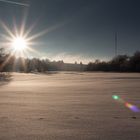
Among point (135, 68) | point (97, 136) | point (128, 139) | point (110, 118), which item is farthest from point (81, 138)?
point (135, 68)

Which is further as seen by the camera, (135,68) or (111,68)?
(111,68)

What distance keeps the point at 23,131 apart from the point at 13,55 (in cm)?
3974

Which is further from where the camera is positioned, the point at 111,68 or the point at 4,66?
the point at 111,68

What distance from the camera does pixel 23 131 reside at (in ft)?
15.0

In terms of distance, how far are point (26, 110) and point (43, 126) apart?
75.6 inches

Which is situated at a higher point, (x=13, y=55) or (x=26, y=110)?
(x=13, y=55)

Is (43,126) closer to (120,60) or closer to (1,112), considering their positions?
(1,112)

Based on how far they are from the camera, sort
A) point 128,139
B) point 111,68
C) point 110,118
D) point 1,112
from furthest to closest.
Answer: point 111,68 < point 1,112 < point 110,118 < point 128,139

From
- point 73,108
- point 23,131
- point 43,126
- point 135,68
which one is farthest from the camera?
point 135,68

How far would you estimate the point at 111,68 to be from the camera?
2672 inches

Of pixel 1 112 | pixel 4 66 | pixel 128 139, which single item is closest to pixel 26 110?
pixel 1 112

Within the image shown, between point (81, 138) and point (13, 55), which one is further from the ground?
point (13, 55)

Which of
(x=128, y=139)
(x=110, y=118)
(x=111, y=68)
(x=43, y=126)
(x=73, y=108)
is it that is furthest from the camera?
(x=111, y=68)

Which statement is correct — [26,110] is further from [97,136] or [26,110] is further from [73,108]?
[97,136]
